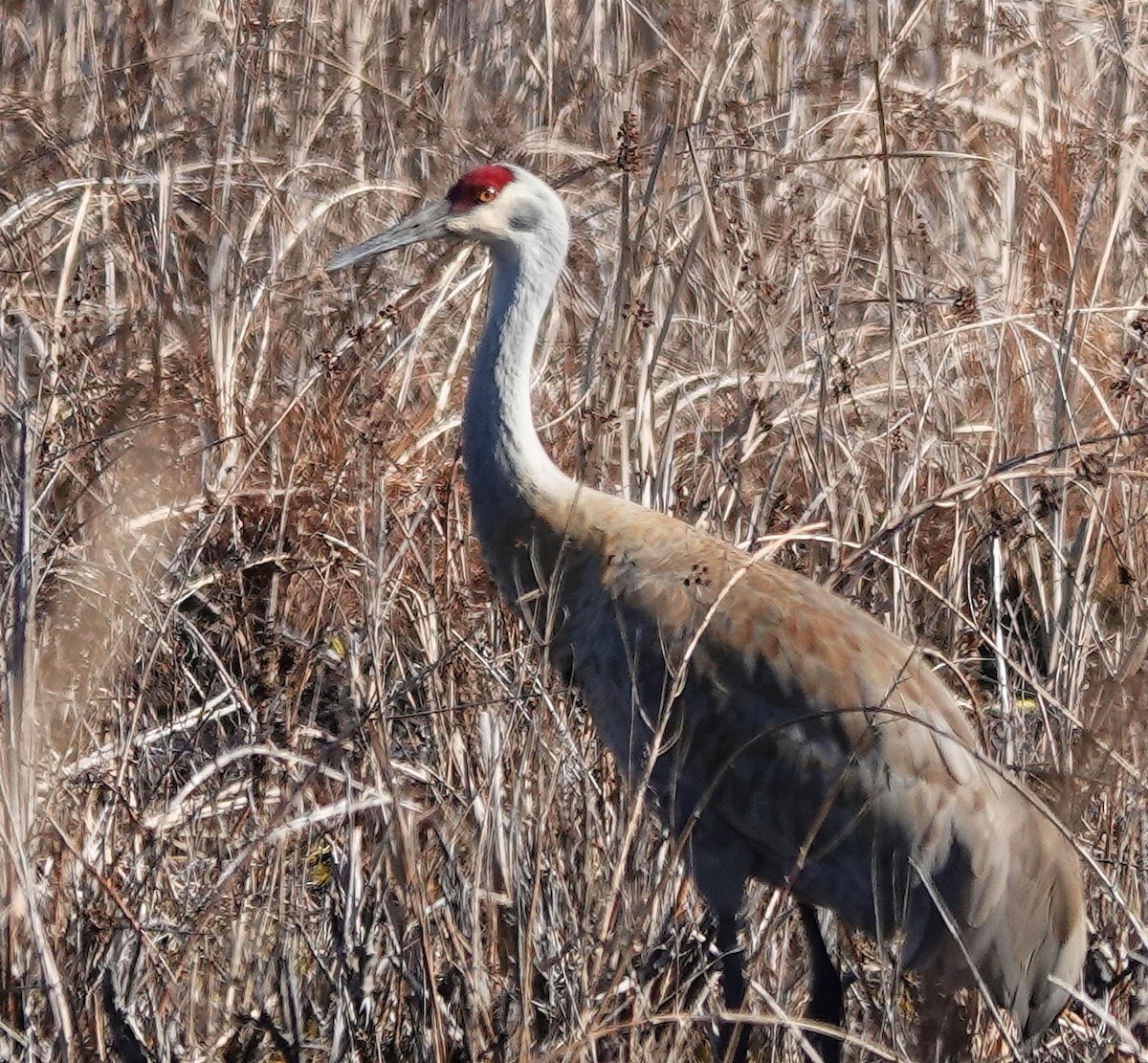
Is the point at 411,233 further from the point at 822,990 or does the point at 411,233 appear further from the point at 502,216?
the point at 822,990

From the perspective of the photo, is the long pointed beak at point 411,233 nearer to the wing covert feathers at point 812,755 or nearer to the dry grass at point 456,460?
the dry grass at point 456,460

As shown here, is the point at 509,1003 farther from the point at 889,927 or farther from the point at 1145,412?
the point at 1145,412

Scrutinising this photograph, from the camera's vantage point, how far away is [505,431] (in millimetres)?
3562

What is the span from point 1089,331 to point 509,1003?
8.41 feet

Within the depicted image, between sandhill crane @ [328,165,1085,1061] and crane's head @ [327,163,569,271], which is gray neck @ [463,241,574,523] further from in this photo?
crane's head @ [327,163,569,271]

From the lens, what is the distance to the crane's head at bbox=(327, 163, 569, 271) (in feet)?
12.1

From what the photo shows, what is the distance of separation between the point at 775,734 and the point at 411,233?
1.22m

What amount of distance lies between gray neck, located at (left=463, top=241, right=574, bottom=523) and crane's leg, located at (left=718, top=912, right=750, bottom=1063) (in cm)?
83

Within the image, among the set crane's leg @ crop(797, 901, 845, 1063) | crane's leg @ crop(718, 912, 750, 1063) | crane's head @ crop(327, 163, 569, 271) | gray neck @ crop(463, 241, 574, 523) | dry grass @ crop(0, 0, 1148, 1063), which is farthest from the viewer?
crane's head @ crop(327, 163, 569, 271)

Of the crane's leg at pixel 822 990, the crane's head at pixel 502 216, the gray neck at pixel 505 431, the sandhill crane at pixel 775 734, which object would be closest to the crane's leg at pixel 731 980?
the sandhill crane at pixel 775 734

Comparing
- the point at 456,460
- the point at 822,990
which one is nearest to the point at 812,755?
the point at 822,990

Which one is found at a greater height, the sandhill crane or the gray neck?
the gray neck

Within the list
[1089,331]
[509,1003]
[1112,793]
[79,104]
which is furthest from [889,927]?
[79,104]

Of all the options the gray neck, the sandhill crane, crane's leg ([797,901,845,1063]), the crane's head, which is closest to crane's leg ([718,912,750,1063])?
the sandhill crane
